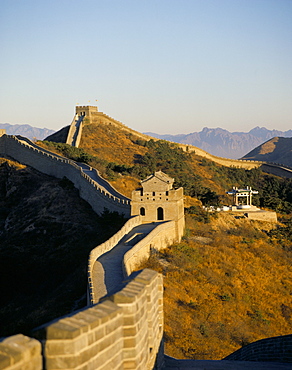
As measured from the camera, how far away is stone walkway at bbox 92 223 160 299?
1936 cm

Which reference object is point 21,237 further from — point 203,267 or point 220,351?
point 220,351

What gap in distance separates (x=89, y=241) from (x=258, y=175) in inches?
2222

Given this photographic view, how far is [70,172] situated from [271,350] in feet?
133

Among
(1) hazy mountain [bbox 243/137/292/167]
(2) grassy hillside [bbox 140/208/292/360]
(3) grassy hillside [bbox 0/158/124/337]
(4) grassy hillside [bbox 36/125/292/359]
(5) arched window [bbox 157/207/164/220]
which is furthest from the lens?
(1) hazy mountain [bbox 243/137/292/167]

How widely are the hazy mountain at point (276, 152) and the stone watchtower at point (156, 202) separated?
10794 cm

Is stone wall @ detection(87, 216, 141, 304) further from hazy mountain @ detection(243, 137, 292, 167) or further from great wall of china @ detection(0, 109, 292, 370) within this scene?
hazy mountain @ detection(243, 137, 292, 167)

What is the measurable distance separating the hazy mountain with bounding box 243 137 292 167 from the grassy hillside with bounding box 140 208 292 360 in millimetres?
103419

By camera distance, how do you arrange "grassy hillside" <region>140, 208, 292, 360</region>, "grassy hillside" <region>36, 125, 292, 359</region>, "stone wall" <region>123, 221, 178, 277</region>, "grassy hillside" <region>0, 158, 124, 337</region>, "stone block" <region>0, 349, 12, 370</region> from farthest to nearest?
"stone wall" <region>123, 221, 178, 277</region> → "grassy hillside" <region>0, 158, 124, 337</region> → "grassy hillside" <region>36, 125, 292, 359</region> → "grassy hillside" <region>140, 208, 292, 360</region> → "stone block" <region>0, 349, 12, 370</region>

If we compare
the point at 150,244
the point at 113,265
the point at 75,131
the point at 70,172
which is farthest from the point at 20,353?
the point at 75,131

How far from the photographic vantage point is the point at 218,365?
10703 millimetres

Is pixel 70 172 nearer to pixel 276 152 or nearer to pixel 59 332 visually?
pixel 59 332

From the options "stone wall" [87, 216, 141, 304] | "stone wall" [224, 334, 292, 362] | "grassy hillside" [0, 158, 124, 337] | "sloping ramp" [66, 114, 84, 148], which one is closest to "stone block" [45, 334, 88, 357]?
"stone wall" [224, 334, 292, 362]

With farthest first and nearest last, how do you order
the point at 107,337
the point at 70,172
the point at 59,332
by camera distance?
the point at 70,172 → the point at 107,337 → the point at 59,332

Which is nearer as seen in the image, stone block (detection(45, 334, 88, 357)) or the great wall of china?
the great wall of china
